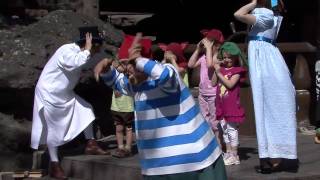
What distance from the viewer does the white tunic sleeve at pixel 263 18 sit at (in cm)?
695

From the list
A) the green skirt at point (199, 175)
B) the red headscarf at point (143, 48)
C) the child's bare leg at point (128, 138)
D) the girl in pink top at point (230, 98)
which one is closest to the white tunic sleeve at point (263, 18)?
the girl in pink top at point (230, 98)

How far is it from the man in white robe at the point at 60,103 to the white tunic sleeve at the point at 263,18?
1899mm

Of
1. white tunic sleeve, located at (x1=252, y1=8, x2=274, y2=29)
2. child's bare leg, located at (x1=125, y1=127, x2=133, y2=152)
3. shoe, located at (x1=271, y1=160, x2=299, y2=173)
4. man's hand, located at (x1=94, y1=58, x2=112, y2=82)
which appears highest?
white tunic sleeve, located at (x1=252, y1=8, x2=274, y2=29)

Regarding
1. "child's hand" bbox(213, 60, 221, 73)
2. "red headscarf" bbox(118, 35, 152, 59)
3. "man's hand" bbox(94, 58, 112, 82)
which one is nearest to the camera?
"red headscarf" bbox(118, 35, 152, 59)

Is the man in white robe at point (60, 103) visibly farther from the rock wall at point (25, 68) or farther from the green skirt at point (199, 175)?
the green skirt at point (199, 175)

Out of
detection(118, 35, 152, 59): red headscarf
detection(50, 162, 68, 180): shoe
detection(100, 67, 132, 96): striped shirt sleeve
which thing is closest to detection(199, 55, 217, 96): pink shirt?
detection(50, 162, 68, 180): shoe

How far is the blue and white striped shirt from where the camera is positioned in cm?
498

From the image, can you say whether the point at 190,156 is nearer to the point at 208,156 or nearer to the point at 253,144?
the point at 208,156

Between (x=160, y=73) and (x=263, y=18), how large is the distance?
7.78ft

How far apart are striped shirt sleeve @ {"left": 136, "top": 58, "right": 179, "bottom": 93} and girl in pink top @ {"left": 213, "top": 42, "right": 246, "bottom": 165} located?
8.10 ft

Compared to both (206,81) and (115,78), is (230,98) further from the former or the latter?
(115,78)

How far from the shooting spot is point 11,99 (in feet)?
30.8

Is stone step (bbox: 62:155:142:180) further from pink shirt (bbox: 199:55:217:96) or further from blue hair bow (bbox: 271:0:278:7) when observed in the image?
blue hair bow (bbox: 271:0:278:7)

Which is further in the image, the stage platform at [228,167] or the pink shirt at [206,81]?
the pink shirt at [206,81]
